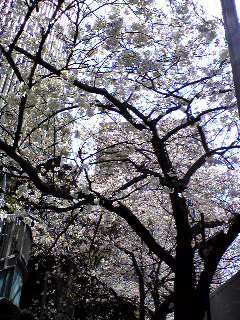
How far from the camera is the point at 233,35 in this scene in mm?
4188

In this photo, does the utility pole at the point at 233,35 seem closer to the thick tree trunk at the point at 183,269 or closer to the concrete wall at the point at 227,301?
the thick tree trunk at the point at 183,269

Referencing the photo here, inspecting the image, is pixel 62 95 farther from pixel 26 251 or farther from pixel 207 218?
pixel 26 251

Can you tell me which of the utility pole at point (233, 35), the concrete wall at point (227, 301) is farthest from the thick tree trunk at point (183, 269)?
the concrete wall at point (227, 301)

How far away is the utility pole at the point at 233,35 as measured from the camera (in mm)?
4051

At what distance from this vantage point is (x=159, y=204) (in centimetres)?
1805

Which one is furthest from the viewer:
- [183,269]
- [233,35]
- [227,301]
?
[227,301]

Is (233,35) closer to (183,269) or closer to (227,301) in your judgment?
(183,269)

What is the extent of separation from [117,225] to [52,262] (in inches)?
271

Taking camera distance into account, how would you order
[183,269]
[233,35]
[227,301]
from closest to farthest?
[233,35] → [183,269] → [227,301]

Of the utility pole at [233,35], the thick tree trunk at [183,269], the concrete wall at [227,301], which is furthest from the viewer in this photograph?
the concrete wall at [227,301]

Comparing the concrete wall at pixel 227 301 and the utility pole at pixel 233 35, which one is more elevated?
the concrete wall at pixel 227 301

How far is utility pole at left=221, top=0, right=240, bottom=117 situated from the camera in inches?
159

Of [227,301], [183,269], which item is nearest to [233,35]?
[183,269]

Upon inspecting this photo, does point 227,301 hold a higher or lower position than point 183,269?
higher
